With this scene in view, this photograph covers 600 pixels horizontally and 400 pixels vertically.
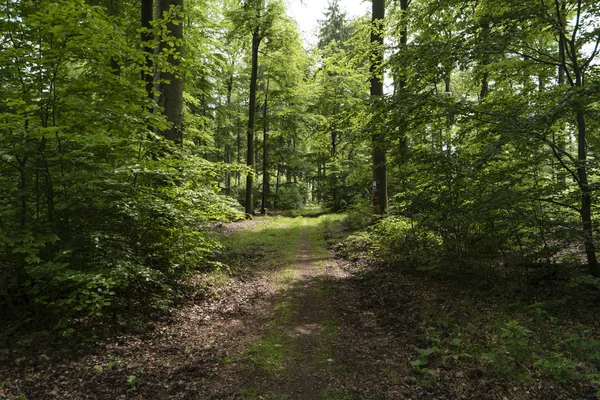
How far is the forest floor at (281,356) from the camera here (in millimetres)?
3594

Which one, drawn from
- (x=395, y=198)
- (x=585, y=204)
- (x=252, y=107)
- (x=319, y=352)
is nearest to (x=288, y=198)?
(x=252, y=107)

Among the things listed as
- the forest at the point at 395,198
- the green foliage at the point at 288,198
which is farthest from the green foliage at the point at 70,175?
the green foliage at the point at 288,198

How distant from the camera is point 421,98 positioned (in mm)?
6844

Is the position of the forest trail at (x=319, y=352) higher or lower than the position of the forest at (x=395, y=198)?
lower

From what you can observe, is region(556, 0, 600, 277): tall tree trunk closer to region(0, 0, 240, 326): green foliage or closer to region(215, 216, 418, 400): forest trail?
region(215, 216, 418, 400): forest trail

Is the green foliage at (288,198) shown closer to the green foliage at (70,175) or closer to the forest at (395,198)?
the forest at (395,198)

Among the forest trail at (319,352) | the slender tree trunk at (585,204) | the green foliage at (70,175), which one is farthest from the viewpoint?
the slender tree trunk at (585,204)

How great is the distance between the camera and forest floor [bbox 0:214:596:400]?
3594mm

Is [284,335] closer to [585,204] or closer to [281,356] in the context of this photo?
[281,356]

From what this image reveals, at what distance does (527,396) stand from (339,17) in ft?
109

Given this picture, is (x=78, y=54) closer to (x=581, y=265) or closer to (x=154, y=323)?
(x=154, y=323)

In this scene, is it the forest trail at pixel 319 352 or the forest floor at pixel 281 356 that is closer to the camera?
the forest floor at pixel 281 356

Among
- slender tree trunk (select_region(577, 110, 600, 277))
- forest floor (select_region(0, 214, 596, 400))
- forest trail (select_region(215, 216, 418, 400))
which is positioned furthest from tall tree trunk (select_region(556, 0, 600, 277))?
forest trail (select_region(215, 216, 418, 400))

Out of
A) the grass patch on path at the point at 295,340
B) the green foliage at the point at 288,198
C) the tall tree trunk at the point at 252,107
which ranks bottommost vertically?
the grass patch on path at the point at 295,340
